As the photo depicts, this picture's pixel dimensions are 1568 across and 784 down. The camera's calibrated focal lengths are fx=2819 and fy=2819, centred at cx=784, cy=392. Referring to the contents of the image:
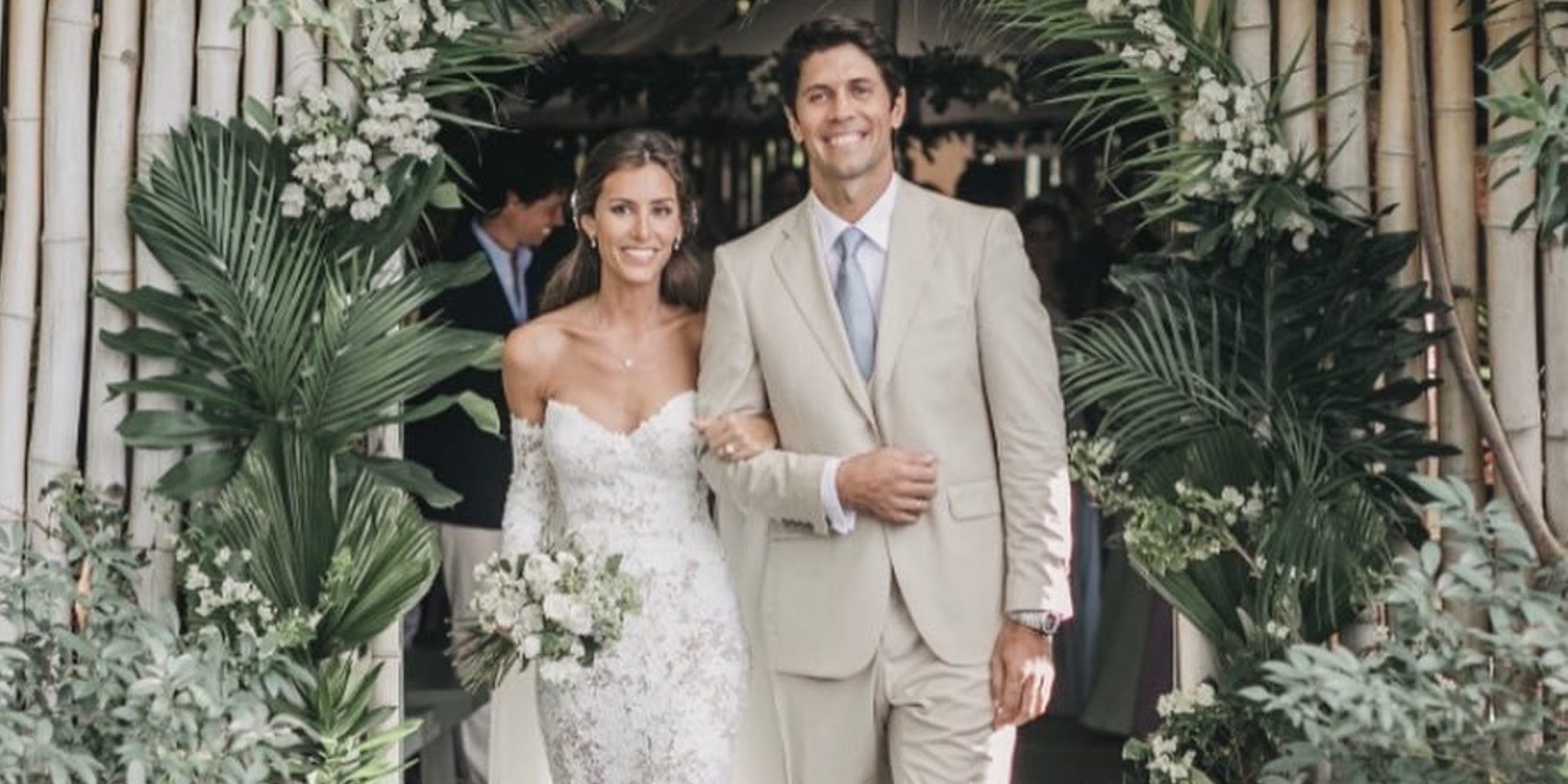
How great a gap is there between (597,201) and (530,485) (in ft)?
2.12

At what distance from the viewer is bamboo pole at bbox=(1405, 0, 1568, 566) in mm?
6133

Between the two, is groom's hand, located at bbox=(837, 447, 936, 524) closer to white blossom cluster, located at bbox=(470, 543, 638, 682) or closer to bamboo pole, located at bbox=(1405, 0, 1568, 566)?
white blossom cluster, located at bbox=(470, 543, 638, 682)

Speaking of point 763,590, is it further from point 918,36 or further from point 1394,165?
point 918,36

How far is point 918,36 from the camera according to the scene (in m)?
9.92

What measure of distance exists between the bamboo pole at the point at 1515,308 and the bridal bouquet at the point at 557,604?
1984 mm

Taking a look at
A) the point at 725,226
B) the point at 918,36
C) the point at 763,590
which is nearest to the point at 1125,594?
the point at 918,36

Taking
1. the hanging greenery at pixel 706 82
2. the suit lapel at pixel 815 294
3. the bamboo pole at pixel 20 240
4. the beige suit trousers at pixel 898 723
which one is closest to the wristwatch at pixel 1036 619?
the beige suit trousers at pixel 898 723

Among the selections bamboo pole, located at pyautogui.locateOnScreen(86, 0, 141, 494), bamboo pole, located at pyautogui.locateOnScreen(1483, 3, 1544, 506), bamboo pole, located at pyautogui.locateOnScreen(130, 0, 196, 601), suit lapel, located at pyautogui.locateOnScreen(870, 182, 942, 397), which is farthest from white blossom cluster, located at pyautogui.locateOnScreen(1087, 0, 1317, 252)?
bamboo pole, located at pyautogui.locateOnScreen(86, 0, 141, 494)

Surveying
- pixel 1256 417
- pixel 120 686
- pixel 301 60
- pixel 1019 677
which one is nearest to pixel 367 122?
pixel 301 60

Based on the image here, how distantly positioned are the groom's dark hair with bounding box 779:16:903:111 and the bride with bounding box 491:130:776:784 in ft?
1.75

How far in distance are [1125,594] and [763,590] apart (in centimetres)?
391

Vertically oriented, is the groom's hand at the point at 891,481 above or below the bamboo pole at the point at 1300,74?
below

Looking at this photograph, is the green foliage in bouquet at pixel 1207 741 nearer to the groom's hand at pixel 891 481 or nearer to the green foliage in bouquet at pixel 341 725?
the groom's hand at pixel 891 481

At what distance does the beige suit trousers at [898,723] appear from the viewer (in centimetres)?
549
